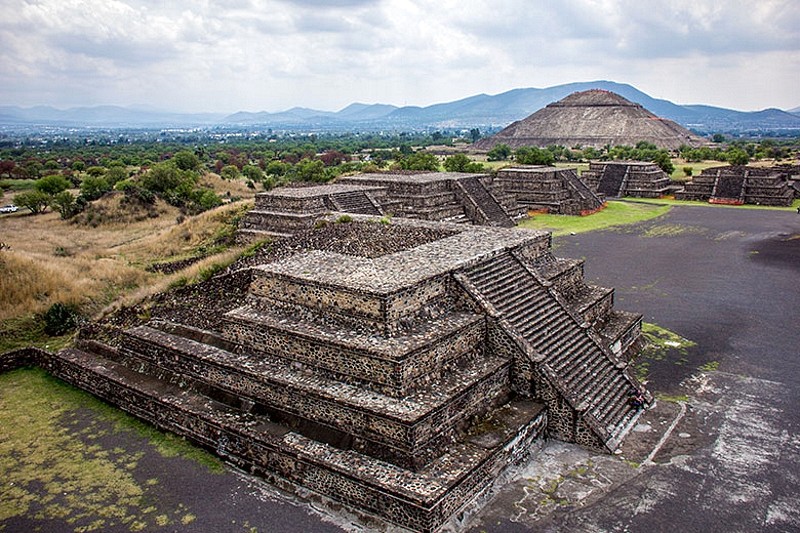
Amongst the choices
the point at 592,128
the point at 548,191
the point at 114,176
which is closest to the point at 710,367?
the point at 548,191

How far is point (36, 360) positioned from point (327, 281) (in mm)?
8202

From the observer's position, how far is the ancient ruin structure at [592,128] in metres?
94.4

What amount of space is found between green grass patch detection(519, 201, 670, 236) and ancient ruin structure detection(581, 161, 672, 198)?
474 centimetres

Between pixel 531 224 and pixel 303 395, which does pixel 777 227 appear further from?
pixel 303 395

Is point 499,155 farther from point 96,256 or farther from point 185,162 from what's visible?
point 96,256

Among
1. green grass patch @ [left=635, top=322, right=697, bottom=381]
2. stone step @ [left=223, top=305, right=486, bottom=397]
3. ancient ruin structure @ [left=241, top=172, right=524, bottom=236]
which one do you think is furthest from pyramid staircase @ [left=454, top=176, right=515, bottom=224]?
stone step @ [left=223, top=305, right=486, bottom=397]

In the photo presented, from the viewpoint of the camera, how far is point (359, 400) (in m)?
8.73

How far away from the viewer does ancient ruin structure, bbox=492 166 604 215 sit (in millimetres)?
37125

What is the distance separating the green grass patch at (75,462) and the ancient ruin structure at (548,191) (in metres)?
29.3

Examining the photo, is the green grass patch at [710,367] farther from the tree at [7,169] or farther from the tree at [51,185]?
the tree at [7,169]

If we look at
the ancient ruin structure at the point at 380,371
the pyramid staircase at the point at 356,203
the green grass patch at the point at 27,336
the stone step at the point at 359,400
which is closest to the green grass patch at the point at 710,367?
the ancient ruin structure at the point at 380,371

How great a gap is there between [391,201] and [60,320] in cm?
1471

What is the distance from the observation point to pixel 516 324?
1087 cm

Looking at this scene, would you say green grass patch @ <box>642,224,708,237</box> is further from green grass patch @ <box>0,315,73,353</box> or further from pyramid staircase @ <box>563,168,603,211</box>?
green grass patch @ <box>0,315,73,353</box>
